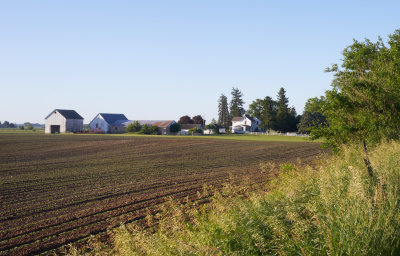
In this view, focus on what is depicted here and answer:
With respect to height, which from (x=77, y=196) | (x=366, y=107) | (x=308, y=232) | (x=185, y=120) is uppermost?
(x=185, y=120)

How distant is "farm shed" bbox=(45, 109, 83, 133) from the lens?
311ft

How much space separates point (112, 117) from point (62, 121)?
15800 millimetres

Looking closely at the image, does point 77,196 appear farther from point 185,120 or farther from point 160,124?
point 185,120

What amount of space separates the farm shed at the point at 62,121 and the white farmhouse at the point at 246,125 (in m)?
55.6

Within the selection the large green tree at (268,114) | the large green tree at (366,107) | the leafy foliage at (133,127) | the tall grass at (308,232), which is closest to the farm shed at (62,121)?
the leafy foliage at (133,127)

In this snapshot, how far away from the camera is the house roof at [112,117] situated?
99325 mm

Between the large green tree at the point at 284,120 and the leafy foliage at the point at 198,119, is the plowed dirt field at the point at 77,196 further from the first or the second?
the leafy foliage at the point at 198,119

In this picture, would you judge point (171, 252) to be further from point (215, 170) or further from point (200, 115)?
point (200, 115)

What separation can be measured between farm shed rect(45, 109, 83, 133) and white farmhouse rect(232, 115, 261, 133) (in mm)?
55560

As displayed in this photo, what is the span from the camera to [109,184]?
15359 millimetres

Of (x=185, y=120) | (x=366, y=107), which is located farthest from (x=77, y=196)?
(x=185, y=120)

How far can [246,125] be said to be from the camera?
113 metres

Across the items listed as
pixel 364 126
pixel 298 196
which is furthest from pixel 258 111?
pixel 298 196

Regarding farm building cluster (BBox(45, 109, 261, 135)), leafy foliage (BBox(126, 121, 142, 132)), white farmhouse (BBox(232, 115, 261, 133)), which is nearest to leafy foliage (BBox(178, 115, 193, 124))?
white farmhouse (BBox(232, 115, 261, 133))
